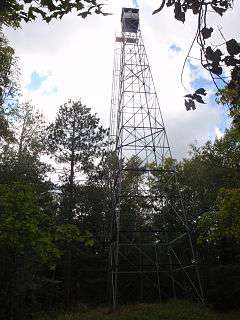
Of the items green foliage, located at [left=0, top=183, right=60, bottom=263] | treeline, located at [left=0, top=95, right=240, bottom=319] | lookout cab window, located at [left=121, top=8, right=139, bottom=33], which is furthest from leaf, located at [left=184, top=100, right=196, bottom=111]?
lookout cab window, located at [left=121, top=8, right=139, bottom=33]

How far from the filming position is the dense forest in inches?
556

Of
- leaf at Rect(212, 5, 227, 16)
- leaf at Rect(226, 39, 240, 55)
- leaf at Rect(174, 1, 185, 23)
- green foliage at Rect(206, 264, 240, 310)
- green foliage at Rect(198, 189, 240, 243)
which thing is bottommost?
leaf at Rect(226, 39, 240, 55)

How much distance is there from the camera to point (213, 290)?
19.2m

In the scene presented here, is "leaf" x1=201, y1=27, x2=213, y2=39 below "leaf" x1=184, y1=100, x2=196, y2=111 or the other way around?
the other way around

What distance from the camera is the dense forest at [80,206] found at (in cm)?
1412

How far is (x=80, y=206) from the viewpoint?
26.2m

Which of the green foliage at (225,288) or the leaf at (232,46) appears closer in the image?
the leaf at (232,46)

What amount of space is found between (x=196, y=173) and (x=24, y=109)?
12220 millimetres

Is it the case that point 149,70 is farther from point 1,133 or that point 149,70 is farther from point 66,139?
point 66,139

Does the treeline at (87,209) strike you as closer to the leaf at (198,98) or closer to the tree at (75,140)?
the tree at (75,140)

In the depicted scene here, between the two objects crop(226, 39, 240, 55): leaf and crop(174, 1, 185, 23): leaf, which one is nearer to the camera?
crop(226, 39, 240, 55): leaf

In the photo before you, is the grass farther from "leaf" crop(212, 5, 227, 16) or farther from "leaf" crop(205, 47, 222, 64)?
"leaf" crop(212, 5, 227, 16)

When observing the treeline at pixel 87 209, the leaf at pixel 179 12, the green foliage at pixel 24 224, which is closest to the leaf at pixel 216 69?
the leaf at pixel 179 12

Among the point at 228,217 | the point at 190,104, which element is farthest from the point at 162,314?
the point at 190,104
